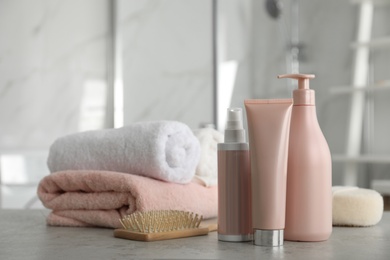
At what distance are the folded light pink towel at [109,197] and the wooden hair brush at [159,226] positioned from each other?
2.4 inches

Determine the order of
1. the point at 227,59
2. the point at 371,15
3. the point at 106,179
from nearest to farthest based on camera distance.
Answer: the point at 106,179
the point at 371,15
the point at 227,59

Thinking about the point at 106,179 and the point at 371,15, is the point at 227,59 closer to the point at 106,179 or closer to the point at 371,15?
the point at 371,15

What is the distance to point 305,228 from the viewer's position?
721mm

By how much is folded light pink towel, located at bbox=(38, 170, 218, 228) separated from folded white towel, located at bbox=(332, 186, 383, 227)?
0.66 feet

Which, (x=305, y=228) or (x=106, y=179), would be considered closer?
(x=305, y=228)

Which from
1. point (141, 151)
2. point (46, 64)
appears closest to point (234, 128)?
point (141, 151)

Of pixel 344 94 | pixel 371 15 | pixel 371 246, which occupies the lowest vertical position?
pixel 371 246

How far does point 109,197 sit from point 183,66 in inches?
66.0

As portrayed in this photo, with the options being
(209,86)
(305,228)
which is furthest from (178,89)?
(305,228)

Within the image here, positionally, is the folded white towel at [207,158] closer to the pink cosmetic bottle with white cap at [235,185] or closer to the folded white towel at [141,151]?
the folded white towel at [141,151]

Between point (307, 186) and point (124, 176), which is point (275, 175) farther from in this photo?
point (124, 176)

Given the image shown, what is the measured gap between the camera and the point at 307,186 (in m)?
0.72

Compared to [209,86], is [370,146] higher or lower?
lower

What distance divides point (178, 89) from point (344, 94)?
0.69 meters
